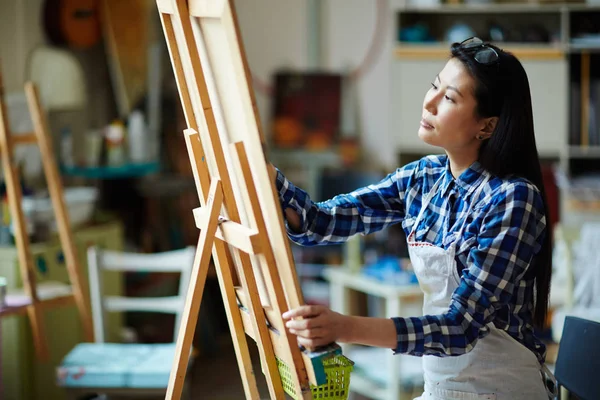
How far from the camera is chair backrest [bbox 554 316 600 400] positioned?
165cm

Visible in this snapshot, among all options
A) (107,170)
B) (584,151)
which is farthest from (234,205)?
(584,151)

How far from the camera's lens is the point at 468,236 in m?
1.45

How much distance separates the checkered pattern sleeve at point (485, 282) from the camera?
1.36 metres

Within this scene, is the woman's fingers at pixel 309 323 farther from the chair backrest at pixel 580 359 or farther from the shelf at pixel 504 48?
the shelf at pixel 504 48

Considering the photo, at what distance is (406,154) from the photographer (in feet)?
15.1

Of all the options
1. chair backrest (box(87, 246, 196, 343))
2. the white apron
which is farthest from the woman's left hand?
chair backrest (box(87, 246, 196, 343))

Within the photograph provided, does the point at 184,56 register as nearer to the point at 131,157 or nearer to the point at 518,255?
the point at 518,255

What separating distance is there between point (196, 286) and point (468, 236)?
0.52 metres

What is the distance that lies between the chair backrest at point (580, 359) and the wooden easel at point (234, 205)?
2.01 ft

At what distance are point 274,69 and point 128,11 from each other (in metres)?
1.13

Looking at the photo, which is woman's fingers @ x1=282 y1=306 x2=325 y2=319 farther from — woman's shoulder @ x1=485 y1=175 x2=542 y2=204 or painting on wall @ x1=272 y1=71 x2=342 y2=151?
painting on wall @ x1=272 y1=71 x2=342 y2=151

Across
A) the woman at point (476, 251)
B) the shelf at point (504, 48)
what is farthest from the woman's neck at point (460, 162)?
the shelf at point (504, 48)

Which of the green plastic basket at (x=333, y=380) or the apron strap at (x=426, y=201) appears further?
the apron strap at (x=426, y=201)

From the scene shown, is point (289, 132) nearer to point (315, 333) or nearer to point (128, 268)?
point (128, 268)
